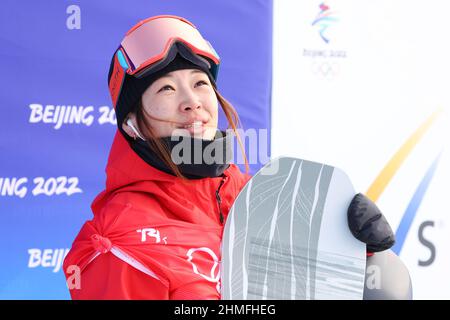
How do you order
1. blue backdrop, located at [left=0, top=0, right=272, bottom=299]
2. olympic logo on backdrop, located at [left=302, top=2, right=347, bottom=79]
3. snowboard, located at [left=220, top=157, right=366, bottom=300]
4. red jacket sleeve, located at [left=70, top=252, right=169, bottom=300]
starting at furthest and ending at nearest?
olympic logo on backdrop, located at [left=302, top=2, right=347, bottom=79] < blue backdrop, located at [left=0, top=0, right=272, bottom=299] < snowboard, located at [left=220, top=157, right=366, bottom=300] < red jacket sleeve, located at [left=70, top=252, right=169, bottom=300]

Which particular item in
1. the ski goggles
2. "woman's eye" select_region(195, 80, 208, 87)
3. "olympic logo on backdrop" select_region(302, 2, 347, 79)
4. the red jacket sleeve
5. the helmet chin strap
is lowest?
the red jacket sleeve

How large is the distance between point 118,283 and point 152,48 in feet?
1.80

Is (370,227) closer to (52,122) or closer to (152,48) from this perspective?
(152,48)

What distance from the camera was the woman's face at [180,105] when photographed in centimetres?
151

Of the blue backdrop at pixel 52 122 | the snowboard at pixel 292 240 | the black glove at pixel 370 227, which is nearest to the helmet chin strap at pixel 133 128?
the snowboard at pixel 292 240

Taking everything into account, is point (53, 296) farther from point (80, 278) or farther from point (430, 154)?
point (430, 154)

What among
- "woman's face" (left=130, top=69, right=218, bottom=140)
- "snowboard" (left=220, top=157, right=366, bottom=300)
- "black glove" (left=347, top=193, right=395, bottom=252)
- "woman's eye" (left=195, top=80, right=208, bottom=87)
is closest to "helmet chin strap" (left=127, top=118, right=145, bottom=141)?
"woman's face" (left=130, top=69, right=218, bottom=140)

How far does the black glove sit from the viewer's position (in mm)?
1446

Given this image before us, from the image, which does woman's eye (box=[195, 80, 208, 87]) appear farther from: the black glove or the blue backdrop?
the blue backdrop

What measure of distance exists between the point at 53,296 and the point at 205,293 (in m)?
1.11

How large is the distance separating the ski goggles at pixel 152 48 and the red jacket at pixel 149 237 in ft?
0.60

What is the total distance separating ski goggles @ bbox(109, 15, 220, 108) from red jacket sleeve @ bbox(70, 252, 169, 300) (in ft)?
1.39

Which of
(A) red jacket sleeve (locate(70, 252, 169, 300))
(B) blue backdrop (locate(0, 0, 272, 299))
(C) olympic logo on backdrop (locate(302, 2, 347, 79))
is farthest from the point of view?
(C) olympic logo on backdrop (locate(302, 2, 347, 79))

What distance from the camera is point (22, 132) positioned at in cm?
225
